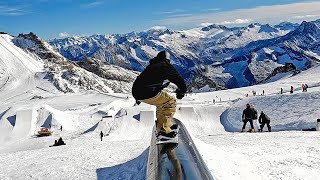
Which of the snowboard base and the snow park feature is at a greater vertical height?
the snowboard base

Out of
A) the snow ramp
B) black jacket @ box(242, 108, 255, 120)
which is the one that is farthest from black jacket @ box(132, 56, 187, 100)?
the snow ramp

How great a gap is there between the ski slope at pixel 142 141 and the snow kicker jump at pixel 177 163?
0.83 m

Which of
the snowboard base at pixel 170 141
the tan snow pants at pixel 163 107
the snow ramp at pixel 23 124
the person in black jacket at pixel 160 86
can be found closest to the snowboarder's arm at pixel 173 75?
the person in black jacket at pixel 160 86

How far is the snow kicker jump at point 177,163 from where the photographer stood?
247 inches

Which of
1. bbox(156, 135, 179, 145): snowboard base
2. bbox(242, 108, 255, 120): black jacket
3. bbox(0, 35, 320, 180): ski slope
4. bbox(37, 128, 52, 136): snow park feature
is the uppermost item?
bbox(242, 108, 255, 120): black jacket

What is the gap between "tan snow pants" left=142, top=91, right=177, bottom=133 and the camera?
8508 millimetres

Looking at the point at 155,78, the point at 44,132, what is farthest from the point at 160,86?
the point at 44,132

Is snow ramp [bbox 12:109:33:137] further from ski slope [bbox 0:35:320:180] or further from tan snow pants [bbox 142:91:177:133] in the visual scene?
tan snow pants [bbox 142:91:177:133]

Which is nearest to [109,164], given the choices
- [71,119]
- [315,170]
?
[315,170]

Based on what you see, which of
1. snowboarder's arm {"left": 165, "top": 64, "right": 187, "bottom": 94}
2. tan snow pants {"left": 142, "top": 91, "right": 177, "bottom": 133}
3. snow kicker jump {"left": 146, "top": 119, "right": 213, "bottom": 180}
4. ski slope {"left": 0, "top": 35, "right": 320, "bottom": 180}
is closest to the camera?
snow kicker jump {"left": 146, "top": 119, "right": 213, "bottom": 180}

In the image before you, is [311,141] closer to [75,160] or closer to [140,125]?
[75,160]

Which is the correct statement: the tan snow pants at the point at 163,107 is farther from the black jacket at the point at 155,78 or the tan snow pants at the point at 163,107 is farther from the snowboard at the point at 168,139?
the snowboard at the point at 168,139

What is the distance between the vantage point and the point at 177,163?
6.62 metres

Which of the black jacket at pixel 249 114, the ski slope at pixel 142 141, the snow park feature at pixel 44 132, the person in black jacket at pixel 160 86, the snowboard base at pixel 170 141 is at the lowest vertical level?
the snow park feature at pixel 44 132
